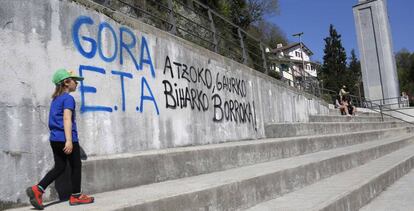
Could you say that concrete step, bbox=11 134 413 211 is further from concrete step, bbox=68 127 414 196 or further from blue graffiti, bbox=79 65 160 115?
blue graffiti, bbox=79 65 160 115

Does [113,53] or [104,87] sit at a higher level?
[113,53]

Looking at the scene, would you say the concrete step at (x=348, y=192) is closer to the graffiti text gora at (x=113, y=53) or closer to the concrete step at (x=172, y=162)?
the concrete step at (x=172, y=162)

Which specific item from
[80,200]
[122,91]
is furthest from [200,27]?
[80,200]

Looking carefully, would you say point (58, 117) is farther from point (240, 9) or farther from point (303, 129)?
point (240, 9)

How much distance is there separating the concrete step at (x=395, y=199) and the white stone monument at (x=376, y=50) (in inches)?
987

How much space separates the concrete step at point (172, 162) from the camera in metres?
4.61

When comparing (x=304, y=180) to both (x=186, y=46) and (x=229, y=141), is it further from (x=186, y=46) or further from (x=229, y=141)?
(x=186, y=46)

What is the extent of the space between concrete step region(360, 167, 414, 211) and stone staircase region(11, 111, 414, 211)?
5.5 inches

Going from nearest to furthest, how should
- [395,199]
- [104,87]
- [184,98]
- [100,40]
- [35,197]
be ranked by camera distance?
[35,197] < [104,87] < [100,40] < [395,199] < [184,98]

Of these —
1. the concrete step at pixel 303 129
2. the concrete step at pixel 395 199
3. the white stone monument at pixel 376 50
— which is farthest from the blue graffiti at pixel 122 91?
the white stone monument at pixel 376 50

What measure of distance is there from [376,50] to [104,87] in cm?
3160

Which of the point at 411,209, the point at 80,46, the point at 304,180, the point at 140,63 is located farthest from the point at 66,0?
the point at 411,209

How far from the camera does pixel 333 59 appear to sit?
82.8 m

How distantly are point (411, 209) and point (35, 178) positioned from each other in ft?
17.2
